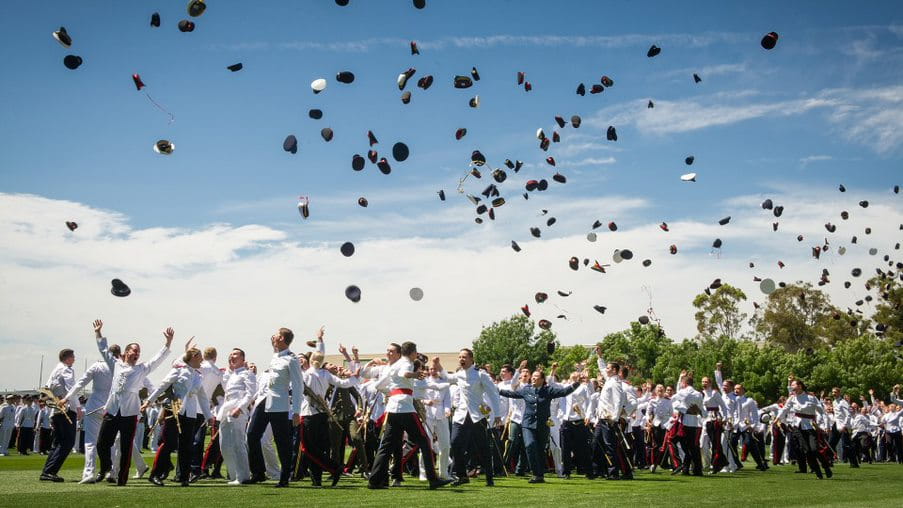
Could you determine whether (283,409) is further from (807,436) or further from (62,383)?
(807,436)

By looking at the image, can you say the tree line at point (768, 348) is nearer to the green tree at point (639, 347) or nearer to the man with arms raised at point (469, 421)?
the green tree at point (639, 347)

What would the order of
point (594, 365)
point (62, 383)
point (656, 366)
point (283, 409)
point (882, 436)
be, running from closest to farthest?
point (283, 409), point (62, 383), point (882, 436), point (656, 366), point (594, 365)

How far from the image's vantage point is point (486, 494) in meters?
12.1

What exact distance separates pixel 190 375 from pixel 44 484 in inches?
122

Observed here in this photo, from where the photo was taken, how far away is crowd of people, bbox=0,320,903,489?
41.7 ft

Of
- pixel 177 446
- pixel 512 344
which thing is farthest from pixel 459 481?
pixel 512 344

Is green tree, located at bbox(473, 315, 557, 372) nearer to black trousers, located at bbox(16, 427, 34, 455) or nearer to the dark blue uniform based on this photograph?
black trousers, located at bbox(16, 427, 34, 455)

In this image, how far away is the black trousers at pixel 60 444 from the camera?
46.8 ft

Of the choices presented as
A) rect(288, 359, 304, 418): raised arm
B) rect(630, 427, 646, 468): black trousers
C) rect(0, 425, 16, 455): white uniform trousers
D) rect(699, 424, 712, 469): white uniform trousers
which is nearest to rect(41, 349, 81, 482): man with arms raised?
rect(288, 359, 304, 418): raised arm

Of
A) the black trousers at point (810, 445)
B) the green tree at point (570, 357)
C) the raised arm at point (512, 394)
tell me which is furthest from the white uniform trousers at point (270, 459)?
the green tree at point (570, 357)

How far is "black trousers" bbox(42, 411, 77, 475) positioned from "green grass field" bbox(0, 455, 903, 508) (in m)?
0.40

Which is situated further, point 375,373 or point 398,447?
point 375,373

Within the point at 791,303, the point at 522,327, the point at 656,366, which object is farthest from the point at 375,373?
the point at 522,327

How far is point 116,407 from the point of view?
42.0ft
